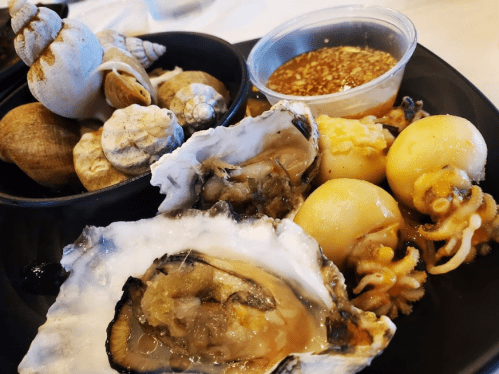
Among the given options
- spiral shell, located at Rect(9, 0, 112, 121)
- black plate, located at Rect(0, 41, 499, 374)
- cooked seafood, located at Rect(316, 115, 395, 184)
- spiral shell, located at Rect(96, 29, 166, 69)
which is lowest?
black plate, located at Rect(0, 41, 499, 374)

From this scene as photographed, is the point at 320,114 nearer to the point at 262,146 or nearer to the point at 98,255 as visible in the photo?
the point at 262,146

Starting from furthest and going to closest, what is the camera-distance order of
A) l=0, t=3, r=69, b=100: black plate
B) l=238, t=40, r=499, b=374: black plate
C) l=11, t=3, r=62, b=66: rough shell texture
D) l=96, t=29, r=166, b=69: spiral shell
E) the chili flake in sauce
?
1. l=0, t=3, r=69, b=100: black plate
2. l=96, t=29, r=166, b=69: spiral shell
3. the chili flake in sauce
4. l=11, t=3, r=62, b=66: rough shell texture
5. l=238, t=40, r=499, b=374: black plate

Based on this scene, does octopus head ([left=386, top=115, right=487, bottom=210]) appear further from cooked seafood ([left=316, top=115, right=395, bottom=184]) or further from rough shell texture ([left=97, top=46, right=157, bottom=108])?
rough shell texture ([left=97, top=46, right=157, bottom=108])

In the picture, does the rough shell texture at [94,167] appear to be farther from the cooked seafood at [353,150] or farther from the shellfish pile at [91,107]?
the cooked seafood at [353,150]

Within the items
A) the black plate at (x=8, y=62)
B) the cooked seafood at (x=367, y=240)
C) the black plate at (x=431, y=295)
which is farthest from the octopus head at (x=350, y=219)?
the black plate at (x=8, y=62)

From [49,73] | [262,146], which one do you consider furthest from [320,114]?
[49,73]

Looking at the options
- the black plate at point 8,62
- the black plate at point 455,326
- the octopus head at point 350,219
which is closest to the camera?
the black plate at point 455,326

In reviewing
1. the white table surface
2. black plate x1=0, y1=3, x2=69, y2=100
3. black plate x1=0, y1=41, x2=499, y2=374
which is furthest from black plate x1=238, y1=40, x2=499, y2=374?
black plate x1=0, y1=3, x2=69, y2=100
